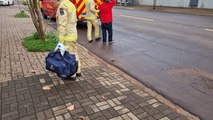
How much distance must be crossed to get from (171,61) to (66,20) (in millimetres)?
3154

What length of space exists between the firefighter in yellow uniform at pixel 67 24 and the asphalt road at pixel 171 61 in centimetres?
159

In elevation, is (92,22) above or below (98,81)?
above

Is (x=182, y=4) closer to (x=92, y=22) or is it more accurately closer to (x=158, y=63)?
(x=92, y=22)

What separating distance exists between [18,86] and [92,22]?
501 cm

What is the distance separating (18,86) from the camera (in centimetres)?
450

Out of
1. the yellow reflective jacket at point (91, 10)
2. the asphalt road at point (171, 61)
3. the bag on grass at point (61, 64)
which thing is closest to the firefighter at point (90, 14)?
the yellow reflective jacket at point (91, 10)

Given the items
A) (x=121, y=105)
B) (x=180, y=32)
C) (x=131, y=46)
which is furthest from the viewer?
(x=180, y=32)

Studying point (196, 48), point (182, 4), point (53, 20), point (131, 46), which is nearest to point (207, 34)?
point (196, 48)

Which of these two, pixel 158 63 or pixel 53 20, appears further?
pixel 53 20

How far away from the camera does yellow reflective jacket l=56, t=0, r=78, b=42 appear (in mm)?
4411

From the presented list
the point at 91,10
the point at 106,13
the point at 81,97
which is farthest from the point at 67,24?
the point at 91,10

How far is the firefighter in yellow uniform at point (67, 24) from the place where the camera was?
14.5ft

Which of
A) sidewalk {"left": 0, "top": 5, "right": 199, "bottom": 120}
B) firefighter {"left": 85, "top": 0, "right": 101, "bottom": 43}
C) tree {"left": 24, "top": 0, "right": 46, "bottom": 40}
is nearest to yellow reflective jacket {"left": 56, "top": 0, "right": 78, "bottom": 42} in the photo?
sidewalk {"left": 0, "top": 5, "right": 199, "bottom": 120}

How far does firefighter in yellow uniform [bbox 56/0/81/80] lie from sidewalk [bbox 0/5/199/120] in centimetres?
53
